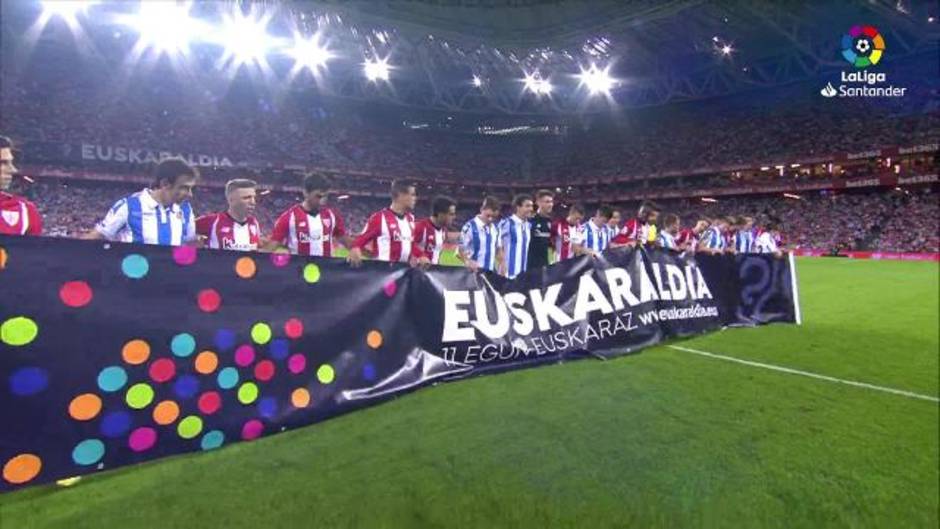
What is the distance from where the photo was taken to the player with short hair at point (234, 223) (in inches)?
216

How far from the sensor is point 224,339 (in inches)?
143

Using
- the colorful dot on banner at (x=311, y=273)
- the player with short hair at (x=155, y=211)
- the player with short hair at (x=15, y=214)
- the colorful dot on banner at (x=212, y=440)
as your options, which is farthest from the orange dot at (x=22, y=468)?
the player with short hair at (x=15, y=214)

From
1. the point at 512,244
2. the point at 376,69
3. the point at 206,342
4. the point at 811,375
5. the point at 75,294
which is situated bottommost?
the point at 811,375

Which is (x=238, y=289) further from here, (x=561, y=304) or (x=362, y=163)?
(x=362, y=163)

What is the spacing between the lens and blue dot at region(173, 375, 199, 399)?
342cm

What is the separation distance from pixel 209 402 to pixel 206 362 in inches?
10.5

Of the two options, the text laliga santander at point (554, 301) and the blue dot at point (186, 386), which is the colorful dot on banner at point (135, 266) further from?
the text laliga santander at point (554, 301)

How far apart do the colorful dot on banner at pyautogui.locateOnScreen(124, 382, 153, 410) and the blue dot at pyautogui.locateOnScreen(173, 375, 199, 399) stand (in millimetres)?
147

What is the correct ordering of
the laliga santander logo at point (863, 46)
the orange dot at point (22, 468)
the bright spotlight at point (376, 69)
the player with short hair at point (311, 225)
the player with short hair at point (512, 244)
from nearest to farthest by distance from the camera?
the orange dot at point (22, 468) → the player with short hair at point (311, 225) → the player with short hair at point (512, 244) → the laliga santander logo at point (863, 46) → the bright spotlight at point (376, 69)

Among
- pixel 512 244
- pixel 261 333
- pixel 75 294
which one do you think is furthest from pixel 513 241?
pixel 75 294

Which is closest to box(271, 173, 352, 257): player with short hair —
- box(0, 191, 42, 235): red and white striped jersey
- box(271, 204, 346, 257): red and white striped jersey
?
box(271, 204, 346, 257): red and white striped jersey

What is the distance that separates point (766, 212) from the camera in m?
37.2

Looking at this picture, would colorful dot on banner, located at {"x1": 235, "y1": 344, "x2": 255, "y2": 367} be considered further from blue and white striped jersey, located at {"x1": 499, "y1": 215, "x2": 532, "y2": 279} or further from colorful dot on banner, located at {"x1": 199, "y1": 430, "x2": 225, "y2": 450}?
blue and white striped jersey, located at {"x1": 499, "y1": 215, "x2": 532, "y2": 279}

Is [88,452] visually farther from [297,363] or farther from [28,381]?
[297,363]
